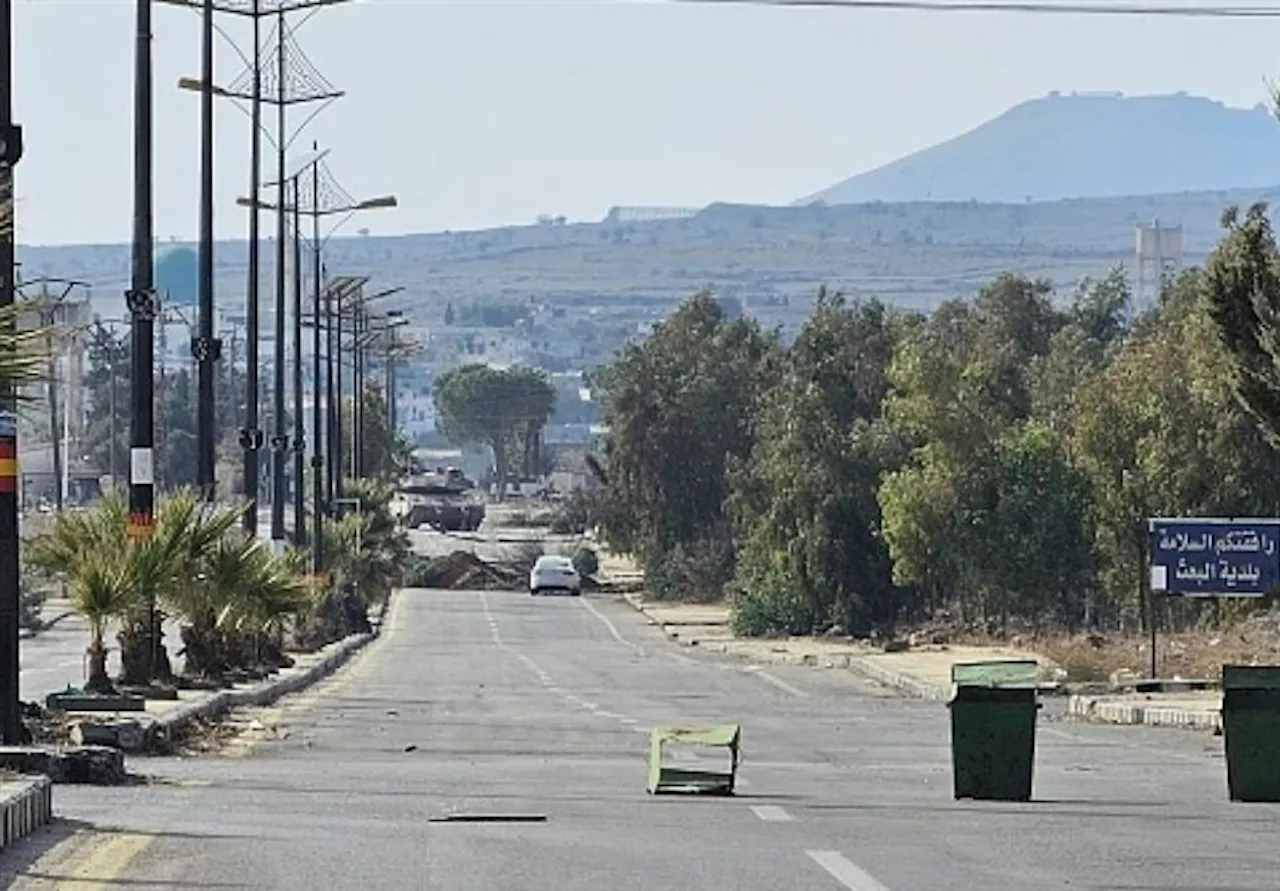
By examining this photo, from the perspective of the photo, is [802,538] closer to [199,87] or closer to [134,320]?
[199,87]

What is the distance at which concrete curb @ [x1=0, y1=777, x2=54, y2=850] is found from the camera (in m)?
16.1

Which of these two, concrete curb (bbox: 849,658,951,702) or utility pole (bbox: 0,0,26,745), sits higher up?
utility pole (bbox: 0,0,26,745)

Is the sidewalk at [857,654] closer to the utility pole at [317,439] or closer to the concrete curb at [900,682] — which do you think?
the concrete curb at [900,682]

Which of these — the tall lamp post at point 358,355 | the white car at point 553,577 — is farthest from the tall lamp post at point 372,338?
the white car at point 553,577

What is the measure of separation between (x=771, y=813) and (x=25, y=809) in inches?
213

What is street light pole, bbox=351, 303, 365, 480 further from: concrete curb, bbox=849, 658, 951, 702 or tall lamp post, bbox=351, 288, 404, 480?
concrete curb, bbox=849, 658, 951, 702

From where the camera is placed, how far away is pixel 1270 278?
1378 inches

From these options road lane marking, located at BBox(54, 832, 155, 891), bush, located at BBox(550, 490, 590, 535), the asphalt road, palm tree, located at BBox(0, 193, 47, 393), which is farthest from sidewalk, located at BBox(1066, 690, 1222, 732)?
bush, located at BBox(550, 490, 590, 535)

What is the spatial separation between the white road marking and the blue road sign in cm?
2467

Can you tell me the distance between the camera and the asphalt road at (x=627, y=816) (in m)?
15.3

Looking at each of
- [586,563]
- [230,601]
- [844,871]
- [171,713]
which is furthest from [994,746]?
[586,563]

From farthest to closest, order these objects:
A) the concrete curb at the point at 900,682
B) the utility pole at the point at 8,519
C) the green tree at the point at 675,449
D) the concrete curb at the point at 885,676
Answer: the green tree at the point at 675,449, the concrete curb at the point at 885,676, the concrete curb at the point at 900,682, the utility pole at the point at 8,519

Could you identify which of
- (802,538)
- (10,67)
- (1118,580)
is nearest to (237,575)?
(10,67)

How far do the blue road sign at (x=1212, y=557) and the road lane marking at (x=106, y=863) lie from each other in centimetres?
2964
